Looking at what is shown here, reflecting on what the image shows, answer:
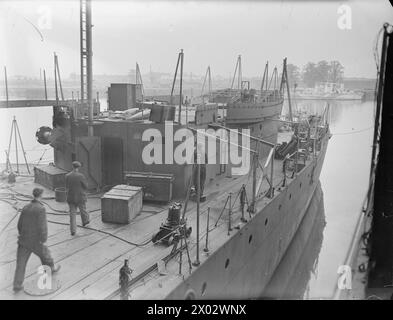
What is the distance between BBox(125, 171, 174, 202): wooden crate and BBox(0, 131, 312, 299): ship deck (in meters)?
0.25

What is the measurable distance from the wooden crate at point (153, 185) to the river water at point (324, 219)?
15.3 ft

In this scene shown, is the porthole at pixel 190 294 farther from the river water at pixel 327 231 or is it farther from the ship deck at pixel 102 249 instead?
the river water at pixel 327 231

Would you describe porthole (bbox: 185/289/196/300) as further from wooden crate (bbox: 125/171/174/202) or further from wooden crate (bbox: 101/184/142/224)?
wooden crate (bbox: 125/171/174/202)

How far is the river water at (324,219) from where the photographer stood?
14.6 meters

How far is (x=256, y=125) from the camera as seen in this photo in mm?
19562

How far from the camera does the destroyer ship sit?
676 centimetres

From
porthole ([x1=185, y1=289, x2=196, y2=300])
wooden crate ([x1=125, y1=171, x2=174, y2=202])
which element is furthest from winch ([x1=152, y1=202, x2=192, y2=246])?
wooden crate ([x1=125, y1=171, x2=174, y2=202])

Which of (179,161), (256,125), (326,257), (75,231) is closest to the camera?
(75,231)

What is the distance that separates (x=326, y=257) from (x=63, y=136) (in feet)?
42.6

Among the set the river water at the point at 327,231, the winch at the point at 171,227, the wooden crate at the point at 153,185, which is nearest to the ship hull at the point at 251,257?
the winch at the point at 171,227

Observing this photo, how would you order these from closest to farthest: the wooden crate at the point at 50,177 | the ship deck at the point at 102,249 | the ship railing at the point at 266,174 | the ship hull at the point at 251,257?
1. the ship deck at the point at 102,249
2. the ship hull at the point at 251,257
3. the ship railing at the point at 266,174
4. the wooden crate at the point at 50,177

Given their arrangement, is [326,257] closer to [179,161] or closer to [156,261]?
[179,161]

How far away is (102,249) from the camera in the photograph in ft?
25.2
